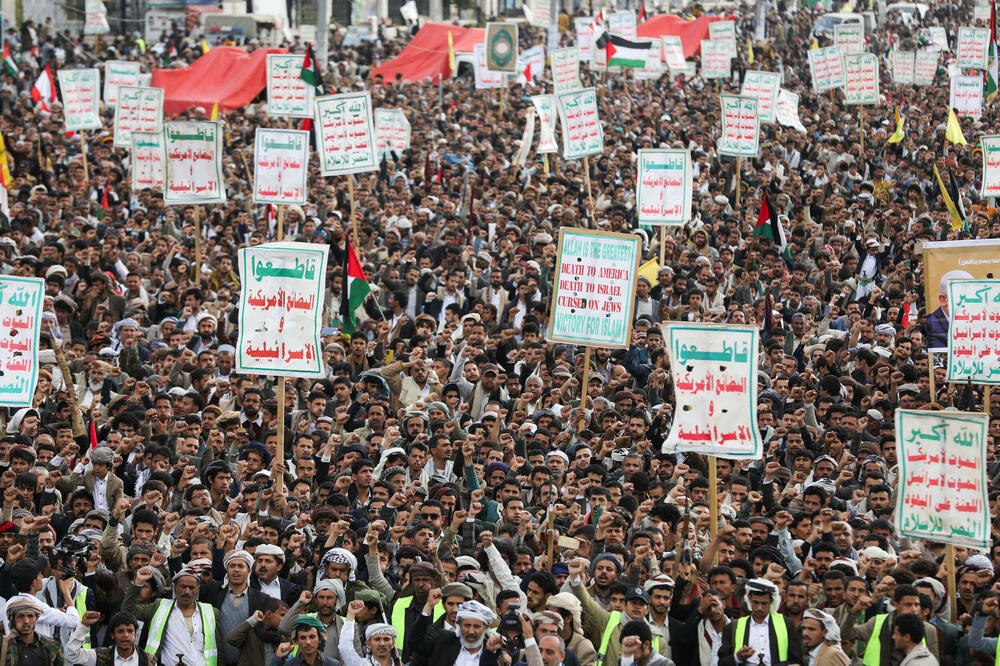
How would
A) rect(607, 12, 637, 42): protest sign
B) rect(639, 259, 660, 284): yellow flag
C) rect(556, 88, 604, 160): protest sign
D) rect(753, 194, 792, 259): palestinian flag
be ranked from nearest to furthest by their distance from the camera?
rect(639, 259, 660, 284): yellow flag
rect(753, 194, 792, 259): palestinian flag
rect(556, 88, 604, 160): protest sign
rect(607, 12, 637, 42): protest sign

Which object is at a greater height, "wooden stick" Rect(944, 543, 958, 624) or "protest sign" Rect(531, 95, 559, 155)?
"protest sign" Rect(531, 95, 559, 155)

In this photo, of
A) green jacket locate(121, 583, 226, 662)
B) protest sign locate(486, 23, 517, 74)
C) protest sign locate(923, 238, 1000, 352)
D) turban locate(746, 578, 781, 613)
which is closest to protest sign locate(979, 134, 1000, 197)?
protest sign locate(923, 238, 1000, 352)

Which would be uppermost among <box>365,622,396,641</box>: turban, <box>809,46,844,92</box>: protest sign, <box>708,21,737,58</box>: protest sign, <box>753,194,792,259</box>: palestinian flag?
<box>708,21,737,58</box>: protest sign

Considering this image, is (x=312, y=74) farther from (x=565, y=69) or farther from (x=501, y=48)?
(x=501, y=48)

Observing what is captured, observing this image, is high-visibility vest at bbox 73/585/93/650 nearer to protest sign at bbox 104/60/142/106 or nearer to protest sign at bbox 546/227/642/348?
protest sign at bbox 546/227/642/348

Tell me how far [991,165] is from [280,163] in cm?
764

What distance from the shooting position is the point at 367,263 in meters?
16.0

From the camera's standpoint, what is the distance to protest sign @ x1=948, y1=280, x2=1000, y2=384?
9773 millimetres

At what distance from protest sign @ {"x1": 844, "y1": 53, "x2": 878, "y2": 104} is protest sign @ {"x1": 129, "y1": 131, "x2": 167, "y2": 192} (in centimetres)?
1053

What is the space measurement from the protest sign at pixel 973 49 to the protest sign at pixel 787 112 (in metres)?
4.77

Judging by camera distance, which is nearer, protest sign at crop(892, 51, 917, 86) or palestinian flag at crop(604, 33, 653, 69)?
protest sign at crop(892, 51, 917, 86)

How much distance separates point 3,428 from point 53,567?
136 inches

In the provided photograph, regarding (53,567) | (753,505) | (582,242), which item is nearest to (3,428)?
(53,567)

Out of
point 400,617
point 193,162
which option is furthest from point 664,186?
point 400,617
